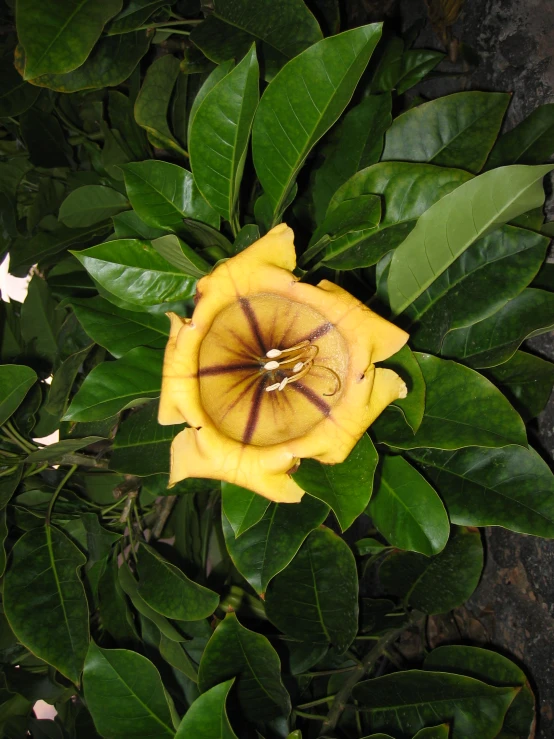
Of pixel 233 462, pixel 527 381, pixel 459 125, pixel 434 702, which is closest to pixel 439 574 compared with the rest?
pixel 434 702

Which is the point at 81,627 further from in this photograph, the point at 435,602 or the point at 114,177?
the point at 114,177

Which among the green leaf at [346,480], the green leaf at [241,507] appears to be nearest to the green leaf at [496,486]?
the green leaf at [346,480]

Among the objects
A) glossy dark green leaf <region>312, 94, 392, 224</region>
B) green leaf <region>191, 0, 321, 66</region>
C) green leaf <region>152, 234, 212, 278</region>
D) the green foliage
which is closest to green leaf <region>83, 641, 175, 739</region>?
the green foliage

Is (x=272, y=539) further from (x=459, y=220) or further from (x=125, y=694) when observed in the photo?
(x=459, y=220)

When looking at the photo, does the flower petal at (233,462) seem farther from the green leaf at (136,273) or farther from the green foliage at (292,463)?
the green leaf at (136,273)

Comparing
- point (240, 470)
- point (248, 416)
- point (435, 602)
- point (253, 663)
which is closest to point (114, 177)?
point (248, 416)

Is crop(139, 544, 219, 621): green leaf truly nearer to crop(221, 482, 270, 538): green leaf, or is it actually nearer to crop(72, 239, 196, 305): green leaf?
crop(221, 482, 270, 538): green leaf
